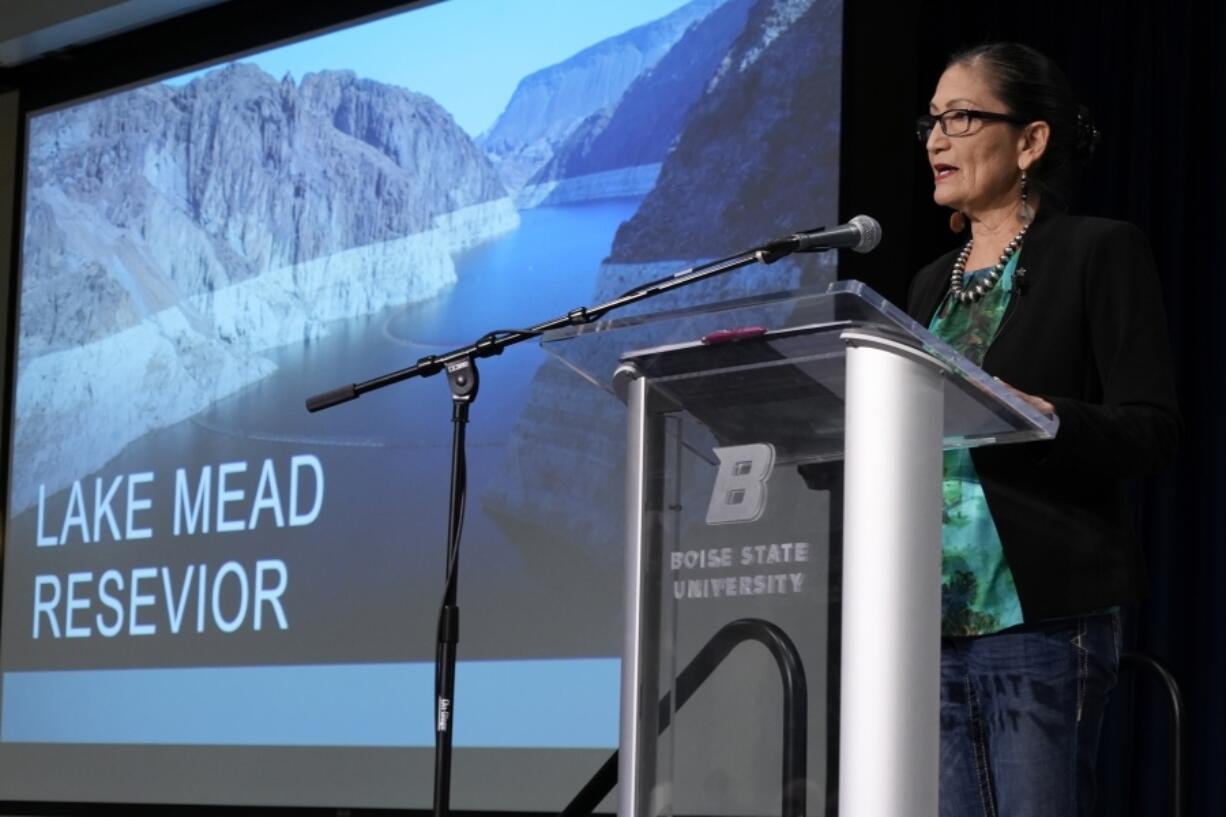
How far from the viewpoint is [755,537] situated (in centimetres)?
147

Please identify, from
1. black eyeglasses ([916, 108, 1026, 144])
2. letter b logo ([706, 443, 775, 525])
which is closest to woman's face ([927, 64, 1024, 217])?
black eyeglasses ([916, 108, 1026, 144])

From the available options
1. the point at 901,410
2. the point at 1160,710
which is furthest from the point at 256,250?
the point at 901,410

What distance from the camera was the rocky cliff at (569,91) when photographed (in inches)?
→ 152

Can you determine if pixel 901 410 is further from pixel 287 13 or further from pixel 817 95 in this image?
pixel 287 13

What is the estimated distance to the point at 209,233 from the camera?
15.8ft

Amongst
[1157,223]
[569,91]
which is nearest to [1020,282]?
[1157,223]

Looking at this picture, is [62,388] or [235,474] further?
[62,388]

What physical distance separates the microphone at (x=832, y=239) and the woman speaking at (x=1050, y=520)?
0.18 m

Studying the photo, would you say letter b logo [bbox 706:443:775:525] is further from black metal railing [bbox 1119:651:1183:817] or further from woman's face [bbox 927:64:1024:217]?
black metal railing [bbox 1119:651:1183:817]

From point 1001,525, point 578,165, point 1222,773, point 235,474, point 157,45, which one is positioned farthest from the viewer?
point 157,45

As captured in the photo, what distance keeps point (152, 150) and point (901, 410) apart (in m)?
4.10

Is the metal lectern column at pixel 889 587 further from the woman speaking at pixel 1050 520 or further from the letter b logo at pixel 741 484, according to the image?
the woman speaking at pixel 1050 520

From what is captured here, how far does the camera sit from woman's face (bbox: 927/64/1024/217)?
1.92 metres

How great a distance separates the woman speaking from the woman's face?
86 mm
